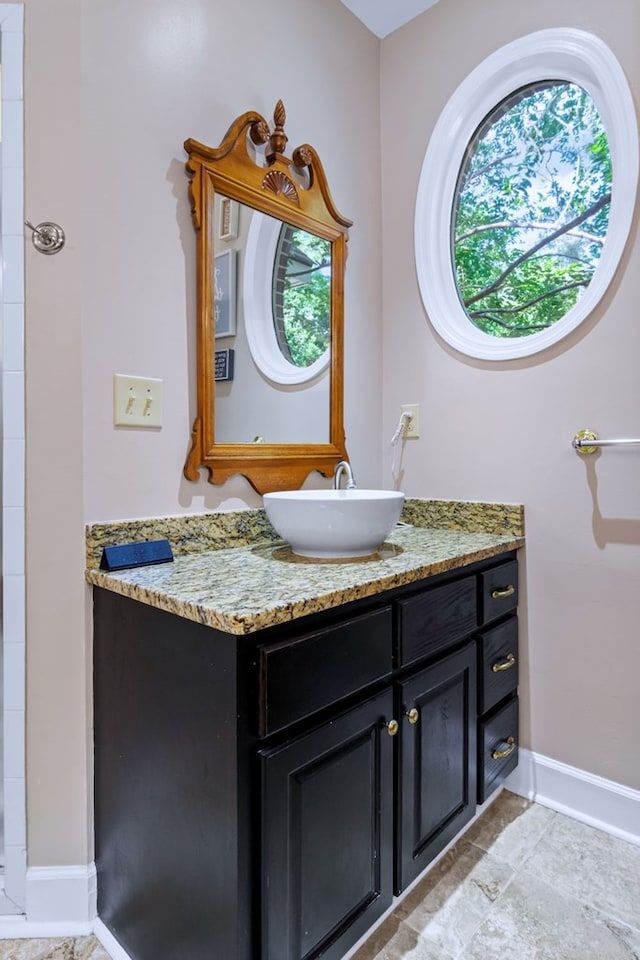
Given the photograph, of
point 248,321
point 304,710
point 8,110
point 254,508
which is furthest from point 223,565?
point 8,110

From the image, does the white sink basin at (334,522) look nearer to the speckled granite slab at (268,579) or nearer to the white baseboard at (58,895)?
the speckled granite slab at (268,579)

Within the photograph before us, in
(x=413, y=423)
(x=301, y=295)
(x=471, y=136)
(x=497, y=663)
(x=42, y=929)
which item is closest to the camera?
(x=42, y=929)

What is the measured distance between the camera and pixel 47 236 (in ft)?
3.81

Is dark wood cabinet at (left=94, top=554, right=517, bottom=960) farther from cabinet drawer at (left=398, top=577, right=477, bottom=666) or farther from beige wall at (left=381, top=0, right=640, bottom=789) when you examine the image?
beige wall at (left=381, top=0, right=640, bottom=789)

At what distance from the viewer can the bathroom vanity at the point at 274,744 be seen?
87 cm

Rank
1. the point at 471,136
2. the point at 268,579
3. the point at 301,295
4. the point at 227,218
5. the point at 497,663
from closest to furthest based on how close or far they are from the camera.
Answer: the point at 268,579
the point at 227,218
the point at 497,663
the point at 301,295
the point at 471,136

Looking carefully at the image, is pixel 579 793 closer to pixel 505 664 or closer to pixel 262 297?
pixel 505 664

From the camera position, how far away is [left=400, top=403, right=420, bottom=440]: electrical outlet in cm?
195

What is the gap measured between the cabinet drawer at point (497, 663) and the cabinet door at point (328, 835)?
1.53 ft

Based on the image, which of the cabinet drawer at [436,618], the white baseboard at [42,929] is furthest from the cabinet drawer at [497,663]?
the white baseboard at [42,929]

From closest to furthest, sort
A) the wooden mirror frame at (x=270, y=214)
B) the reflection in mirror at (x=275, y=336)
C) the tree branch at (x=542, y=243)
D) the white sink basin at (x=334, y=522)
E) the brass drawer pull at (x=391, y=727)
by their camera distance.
Result: the brass drawer pull at (x=391, y=727) < the white sink basin at (x=334, y=522) < the wooden mirror frame at (x=270, y=214) < the reflection in mirror at (x=275, y=336) < the tree branch at (x=542, y=243)

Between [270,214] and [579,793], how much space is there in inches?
78.3

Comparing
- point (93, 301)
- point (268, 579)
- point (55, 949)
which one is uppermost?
point (93, 301)

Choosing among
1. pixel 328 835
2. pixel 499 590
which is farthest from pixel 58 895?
pixel 499 590
